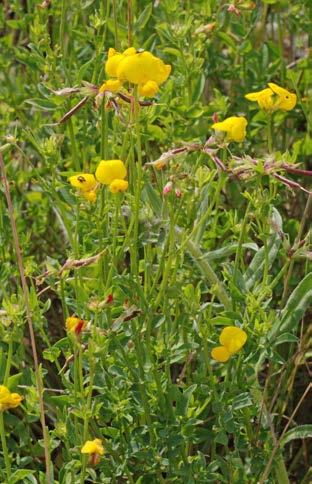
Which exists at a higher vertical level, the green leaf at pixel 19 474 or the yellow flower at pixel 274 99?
the yellow flower at pixel 274 99

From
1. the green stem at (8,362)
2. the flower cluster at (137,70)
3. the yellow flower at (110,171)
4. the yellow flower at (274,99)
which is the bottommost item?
the green stem at (8,362)

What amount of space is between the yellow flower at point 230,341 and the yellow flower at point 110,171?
335 mm

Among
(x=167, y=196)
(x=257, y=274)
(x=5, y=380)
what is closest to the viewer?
(x=167, y=196)

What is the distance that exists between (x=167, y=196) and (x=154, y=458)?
0.54 metres

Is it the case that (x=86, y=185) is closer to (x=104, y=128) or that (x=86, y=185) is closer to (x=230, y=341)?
(x=104, y=128)

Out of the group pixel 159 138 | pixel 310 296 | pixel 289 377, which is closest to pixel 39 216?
pixel 159 138

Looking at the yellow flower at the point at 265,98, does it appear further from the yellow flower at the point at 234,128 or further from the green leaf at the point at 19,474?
the green leaf at the point at 19,474

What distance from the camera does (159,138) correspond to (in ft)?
8.07

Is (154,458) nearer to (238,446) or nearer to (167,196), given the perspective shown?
(238,446)

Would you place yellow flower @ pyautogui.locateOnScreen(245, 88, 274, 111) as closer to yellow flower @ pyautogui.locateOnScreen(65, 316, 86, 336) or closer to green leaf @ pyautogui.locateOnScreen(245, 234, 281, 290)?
green leaf @ pyautogui.locateOnScreen(245, 234, 281, 290)

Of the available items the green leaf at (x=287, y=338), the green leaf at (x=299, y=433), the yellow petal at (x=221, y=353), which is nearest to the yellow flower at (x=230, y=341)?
the yellow petal at (x=221, y=353)

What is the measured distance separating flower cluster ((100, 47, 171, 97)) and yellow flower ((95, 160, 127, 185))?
0.43 feet

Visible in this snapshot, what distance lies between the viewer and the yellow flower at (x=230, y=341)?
5.96ft

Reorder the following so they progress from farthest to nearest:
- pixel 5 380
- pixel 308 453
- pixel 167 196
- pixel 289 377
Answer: pixel 308 453, pixel 289 377, pixel 5 380, pixel 167 196
